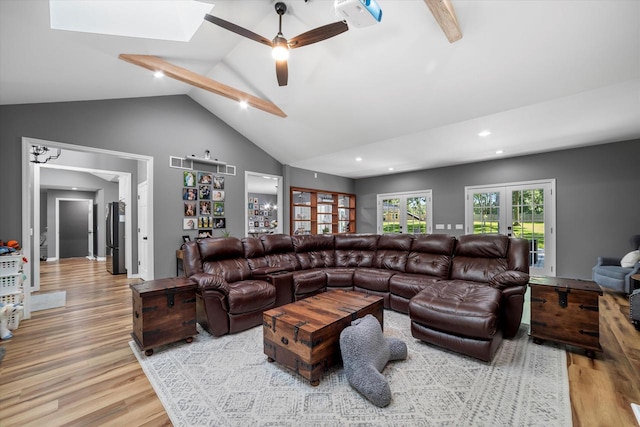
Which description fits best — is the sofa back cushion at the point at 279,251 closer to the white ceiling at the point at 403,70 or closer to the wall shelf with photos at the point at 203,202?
the wall shelf with photos at the point at 203,202

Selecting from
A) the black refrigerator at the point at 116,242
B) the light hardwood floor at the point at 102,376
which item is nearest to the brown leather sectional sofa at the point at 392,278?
the light hardwood floor at the point at 102,376

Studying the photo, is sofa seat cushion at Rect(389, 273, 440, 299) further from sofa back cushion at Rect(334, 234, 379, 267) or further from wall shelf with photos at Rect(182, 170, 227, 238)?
wall shelf with photos at Rect(182, 170, 227, 238)

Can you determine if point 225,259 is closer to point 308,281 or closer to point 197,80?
point 308,281

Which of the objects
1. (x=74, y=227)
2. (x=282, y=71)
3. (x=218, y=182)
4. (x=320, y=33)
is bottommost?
(x=74, y=227)

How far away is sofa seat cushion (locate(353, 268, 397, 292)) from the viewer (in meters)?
3.55

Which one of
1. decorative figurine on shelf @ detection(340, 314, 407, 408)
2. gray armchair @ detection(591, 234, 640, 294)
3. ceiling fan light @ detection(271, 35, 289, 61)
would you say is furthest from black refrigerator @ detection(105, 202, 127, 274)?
gray armchair @ detection(591, 234, 640, 294)

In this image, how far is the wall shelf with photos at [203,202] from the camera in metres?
4.90

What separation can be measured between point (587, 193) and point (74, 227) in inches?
548

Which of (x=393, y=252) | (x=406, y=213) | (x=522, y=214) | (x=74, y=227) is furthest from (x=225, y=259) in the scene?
(x=74, y=227)

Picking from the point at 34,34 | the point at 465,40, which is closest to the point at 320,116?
the point at 465,40

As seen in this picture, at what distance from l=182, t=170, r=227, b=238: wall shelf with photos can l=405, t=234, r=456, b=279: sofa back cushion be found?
3722 millimetres

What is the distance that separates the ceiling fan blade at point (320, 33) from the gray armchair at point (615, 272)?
201 inches

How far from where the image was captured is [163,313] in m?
2.46

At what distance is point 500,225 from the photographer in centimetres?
597
